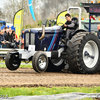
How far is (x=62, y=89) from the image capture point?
6.96 meters

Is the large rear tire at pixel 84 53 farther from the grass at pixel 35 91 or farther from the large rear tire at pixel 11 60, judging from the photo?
the grass at pixel 35 91

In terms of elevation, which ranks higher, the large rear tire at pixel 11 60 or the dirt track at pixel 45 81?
the large rear tire at pixel 11 60

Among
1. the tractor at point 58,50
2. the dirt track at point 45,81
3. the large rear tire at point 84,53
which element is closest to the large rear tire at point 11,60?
the tractor at point 58,50

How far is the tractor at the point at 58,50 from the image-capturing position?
1104 centimetres

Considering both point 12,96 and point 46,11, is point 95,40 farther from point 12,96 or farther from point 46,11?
point 12,96

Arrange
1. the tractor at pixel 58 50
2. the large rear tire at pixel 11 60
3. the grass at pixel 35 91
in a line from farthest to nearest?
the large rear tire at pixel 11 60, the tractor at pixel 58 50, the grass at pixel 35 91

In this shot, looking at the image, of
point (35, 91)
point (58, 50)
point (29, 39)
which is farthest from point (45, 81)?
point (29, 39)

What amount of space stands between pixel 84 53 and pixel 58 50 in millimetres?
866

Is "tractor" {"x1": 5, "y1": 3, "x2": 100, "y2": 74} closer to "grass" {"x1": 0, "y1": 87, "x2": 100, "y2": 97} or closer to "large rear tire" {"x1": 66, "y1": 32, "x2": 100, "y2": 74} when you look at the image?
"large rear tire" {"x1": 66, "y1": 32, "x2": 100, "y2": 74}

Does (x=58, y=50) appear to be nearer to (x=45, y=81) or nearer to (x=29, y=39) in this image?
(x=29, y=39)

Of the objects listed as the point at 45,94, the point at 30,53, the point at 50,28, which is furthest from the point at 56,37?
the point at 45,94

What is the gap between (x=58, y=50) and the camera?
11.5 meters

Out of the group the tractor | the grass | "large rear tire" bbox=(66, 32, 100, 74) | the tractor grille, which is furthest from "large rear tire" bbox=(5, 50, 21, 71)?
the grass

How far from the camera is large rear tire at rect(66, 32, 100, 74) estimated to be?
1106cm
